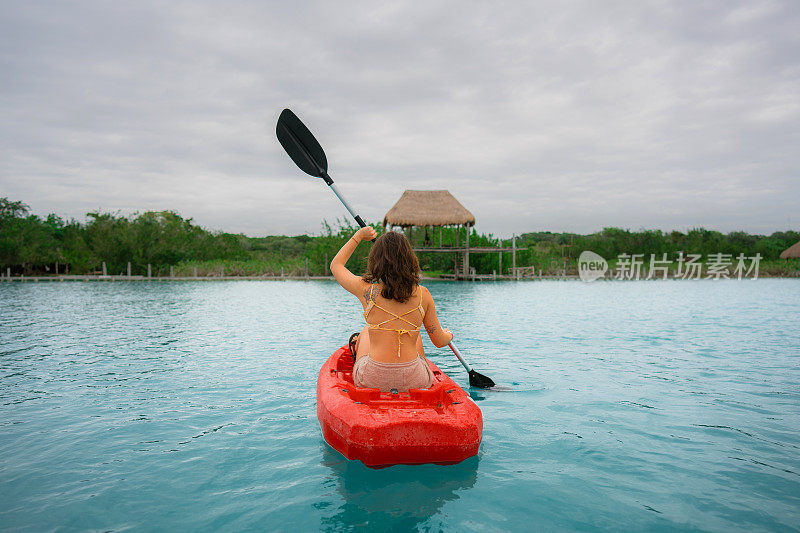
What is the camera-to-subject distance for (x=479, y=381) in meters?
5.20

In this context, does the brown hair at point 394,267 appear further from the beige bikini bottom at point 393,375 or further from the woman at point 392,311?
the beige bikini bottom at point 393,375

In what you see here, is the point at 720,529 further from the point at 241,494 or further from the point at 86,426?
the point at 86,426

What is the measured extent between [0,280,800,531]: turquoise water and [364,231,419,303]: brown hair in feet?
3.70

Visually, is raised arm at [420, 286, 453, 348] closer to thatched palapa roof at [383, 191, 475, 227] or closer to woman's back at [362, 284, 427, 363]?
woman's back at [362, 284, 427, 363]

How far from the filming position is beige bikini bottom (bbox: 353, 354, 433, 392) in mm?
3201

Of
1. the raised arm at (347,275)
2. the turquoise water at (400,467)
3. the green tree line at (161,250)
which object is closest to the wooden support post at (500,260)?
the green tree line at (161,250)

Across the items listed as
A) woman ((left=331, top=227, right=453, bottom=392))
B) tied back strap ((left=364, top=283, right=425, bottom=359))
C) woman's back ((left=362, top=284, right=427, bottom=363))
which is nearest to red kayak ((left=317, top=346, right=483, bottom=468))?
woman ((left=331, top=227, right=453, bottom=392))

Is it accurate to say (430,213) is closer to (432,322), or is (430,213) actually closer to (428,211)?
(428,211)

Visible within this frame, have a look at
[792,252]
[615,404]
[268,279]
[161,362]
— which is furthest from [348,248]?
[792,252]

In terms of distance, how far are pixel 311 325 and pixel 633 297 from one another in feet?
40.9

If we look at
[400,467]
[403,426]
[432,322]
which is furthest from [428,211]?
[403,426]

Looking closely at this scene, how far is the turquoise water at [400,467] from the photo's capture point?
8.59 feet

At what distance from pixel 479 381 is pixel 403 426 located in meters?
2.56

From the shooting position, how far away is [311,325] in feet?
33.4
